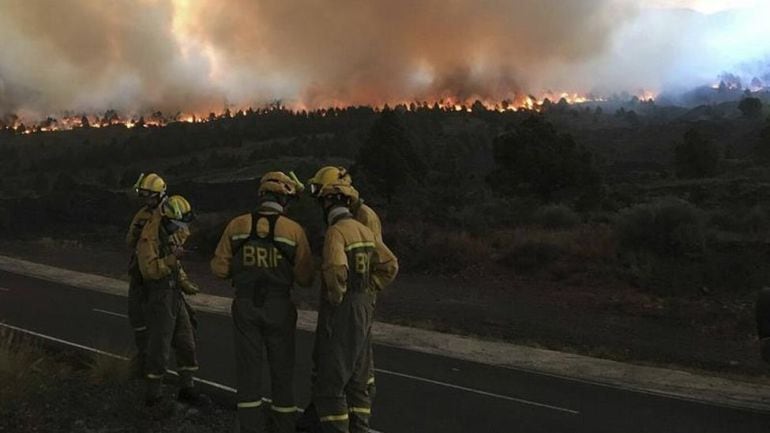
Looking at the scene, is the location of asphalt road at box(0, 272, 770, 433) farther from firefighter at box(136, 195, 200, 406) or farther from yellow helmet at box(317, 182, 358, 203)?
yellow helmet at box(317, 182, 358, 203)

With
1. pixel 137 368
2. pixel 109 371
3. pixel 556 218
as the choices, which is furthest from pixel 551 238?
pixel 109 371

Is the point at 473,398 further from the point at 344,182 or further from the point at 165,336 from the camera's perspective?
the point at 344,182

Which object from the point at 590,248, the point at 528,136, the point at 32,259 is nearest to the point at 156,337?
the point at 590,248

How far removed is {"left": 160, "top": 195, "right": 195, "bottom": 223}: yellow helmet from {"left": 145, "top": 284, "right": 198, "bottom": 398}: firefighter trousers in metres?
0.63

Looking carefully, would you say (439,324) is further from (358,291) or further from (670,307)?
(358,291)

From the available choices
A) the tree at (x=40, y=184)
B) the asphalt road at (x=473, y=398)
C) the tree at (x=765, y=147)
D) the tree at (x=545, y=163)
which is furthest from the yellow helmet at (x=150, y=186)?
the tree at (x=40, y=184)

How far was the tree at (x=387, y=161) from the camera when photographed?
120 feet

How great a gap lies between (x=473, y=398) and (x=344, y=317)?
4093 mm

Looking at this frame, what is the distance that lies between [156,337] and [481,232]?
19.0 meters

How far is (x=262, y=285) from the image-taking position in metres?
5.16

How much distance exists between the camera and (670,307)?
52.7ft

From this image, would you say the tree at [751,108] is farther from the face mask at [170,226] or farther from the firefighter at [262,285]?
the firefighter at [262,285]

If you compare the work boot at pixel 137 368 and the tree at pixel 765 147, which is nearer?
the work boot at pixel 137 368

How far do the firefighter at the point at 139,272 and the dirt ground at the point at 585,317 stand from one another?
27.5 ft
